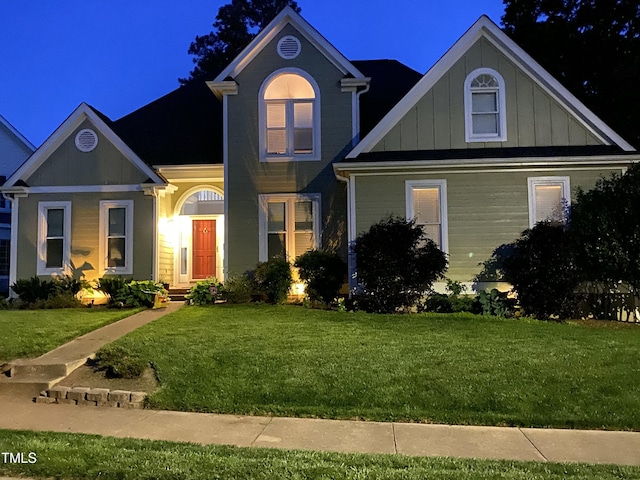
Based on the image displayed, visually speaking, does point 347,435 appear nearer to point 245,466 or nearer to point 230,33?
point 245,466

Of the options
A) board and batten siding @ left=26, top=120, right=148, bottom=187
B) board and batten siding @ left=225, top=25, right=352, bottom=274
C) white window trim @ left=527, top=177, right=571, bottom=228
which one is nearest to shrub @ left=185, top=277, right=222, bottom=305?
board and batten siding @ left=225, top=25, right=352, bottom=274

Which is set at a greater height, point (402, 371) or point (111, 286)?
point (111, 286)

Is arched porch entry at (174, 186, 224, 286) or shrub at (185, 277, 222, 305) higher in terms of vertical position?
arched porch entry at (174, 186, 224, 286)

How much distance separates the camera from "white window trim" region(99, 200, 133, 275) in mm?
15453

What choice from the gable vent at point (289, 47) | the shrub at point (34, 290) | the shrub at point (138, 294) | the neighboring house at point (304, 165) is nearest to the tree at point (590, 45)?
the neighboring house at point (304, 165)

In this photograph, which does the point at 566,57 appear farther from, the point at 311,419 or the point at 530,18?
the point at 311,419

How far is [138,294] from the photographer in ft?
45.0

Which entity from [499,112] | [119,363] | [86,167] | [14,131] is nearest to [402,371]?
[119,363]

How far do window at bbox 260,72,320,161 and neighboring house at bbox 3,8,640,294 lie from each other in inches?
1.5

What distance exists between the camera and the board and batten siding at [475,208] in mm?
13477

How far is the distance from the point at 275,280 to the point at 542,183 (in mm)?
6901

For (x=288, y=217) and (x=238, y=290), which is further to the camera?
(x=288, y=217)

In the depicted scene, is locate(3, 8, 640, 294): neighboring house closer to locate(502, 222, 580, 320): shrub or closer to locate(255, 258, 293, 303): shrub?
locate(502, 222, 580, 320): shrub

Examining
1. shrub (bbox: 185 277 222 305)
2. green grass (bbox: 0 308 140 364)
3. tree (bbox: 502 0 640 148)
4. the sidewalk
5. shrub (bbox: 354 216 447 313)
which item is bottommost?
the sidewalk
